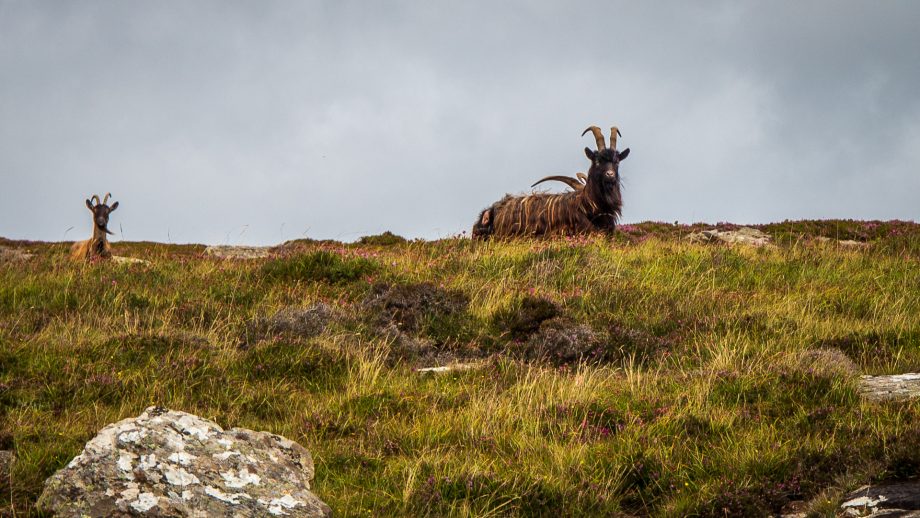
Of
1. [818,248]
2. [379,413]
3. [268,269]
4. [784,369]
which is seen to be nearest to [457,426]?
[379,413]

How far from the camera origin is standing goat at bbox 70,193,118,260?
18297 mm

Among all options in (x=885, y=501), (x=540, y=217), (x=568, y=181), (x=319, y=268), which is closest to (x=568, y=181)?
(x=568, y=181)

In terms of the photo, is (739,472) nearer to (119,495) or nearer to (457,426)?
(457,426)

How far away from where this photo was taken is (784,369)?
7.10 m

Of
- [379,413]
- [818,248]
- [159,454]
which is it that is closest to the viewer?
[159,454]

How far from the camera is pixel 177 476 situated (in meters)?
4.80

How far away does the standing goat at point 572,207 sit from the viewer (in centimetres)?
1567

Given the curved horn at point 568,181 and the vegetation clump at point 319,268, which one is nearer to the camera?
the vegetation clump at point 319,268

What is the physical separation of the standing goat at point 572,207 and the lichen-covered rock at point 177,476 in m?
11.2

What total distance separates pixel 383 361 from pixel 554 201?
988 cm

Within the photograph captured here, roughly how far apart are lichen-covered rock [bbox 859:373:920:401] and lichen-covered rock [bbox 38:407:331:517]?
4661mm

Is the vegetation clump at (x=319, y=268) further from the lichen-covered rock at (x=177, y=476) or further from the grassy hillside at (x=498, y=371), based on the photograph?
the lichen-covered rock at (x=177, y=476)

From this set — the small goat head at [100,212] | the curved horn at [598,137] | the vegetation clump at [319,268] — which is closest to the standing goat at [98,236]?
the small goat head at [100,212]

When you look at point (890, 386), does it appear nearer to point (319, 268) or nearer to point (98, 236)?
point (319, 268)
